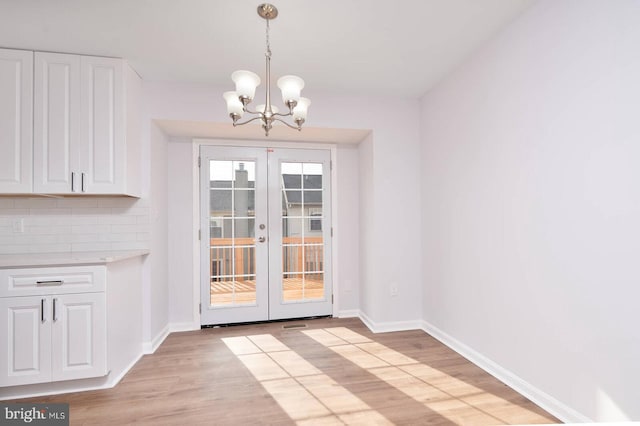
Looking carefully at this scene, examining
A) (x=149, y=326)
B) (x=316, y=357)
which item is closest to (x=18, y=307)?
(x=149, y=326)

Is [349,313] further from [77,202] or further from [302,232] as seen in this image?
[77,202]

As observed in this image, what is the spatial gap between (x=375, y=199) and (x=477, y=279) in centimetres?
127

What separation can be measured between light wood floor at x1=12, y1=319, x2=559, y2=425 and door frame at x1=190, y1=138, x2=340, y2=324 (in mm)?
668

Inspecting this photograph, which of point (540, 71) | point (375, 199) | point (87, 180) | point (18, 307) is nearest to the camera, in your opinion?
point (540, 71)

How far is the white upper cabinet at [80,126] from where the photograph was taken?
2.39 metres

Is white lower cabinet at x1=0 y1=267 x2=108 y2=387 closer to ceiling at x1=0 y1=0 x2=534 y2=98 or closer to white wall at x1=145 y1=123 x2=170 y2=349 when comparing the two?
white wall at x1=145 y1=123 x2=170 y2=349

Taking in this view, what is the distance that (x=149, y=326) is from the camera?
9.21 ft

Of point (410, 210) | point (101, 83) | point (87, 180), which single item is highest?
point (101, 83)

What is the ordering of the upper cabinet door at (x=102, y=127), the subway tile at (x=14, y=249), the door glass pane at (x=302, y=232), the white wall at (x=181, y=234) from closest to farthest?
1. the upper cabinet door at (x=102, y=127)
2. the subway tile at (x=14, y=249)
3. the white wall at (x=181, y=234)
4. the door glass pane at (x=302, y=232)

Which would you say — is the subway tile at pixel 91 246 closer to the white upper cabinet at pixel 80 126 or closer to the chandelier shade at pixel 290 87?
the white upper cabinet at pixel 80 126

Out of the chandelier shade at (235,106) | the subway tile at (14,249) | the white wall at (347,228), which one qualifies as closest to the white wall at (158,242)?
the subway tile at (14,249)

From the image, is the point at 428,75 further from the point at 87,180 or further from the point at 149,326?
the point at 149,326

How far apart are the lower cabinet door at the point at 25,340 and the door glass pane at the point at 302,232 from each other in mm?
2151

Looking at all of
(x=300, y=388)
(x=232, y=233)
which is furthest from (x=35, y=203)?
(x=300, y=388)
